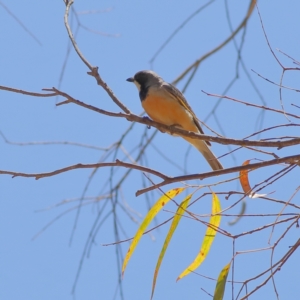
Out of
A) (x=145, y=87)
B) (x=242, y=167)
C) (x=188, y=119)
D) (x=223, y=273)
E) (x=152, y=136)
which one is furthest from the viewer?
(x=145, y=87)

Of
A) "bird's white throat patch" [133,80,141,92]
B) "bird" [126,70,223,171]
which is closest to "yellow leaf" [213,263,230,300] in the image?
"bird" [126,70,223,171]

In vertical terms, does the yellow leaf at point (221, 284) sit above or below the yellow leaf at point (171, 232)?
below

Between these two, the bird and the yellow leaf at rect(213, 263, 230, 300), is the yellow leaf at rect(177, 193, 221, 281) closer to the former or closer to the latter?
the yellow leaf at rect(213, 263, 230, 300)

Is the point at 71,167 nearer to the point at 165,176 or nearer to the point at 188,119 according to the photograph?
the point at 165,176

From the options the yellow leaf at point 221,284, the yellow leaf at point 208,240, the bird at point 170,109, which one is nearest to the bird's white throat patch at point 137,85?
the bird at point 170,109

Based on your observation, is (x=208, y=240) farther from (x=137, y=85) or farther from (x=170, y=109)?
(x=137, y=85)

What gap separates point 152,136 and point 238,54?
2.24 ft

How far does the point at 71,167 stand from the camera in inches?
68.6

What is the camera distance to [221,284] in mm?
2018

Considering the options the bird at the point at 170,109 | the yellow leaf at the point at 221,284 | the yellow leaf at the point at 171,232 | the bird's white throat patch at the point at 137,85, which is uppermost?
the bird's white throat patch at the point at 137,85

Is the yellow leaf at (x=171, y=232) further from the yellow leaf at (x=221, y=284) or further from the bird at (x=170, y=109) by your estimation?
the bird at (x=170, y=109)

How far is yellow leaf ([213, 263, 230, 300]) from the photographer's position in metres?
1.99

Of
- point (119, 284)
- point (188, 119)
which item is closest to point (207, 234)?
point (119, 284)

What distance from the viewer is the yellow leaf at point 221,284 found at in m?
1.99
